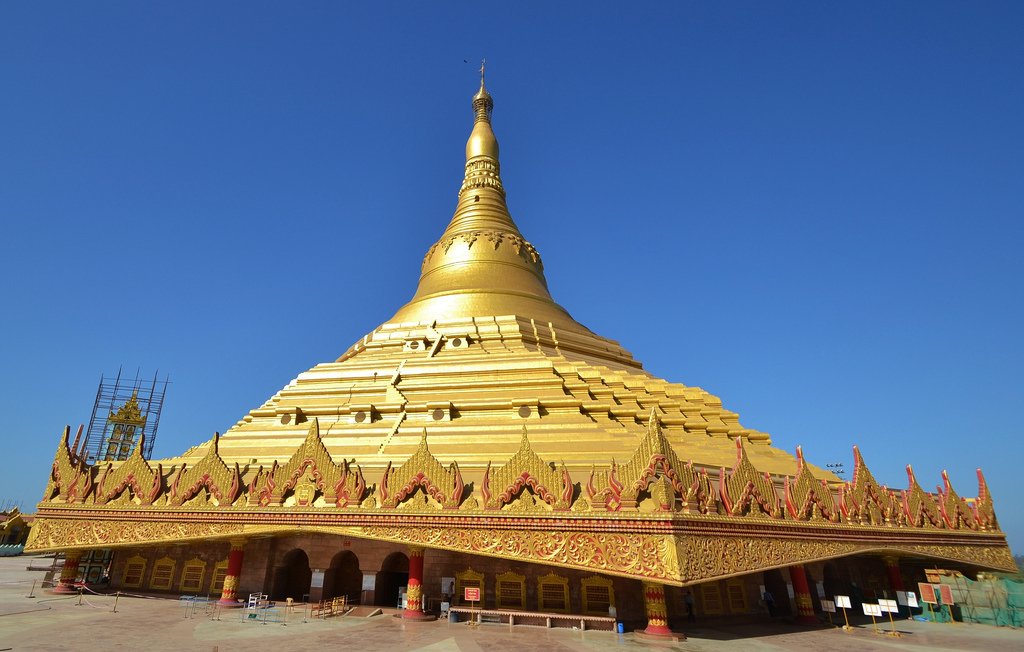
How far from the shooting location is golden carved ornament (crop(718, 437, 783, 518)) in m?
12.2

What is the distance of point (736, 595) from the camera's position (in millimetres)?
14164

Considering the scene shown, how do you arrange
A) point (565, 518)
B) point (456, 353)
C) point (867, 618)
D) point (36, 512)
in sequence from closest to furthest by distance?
point (565, 518), point (867, 618), point (36, 512), point (456, 353)

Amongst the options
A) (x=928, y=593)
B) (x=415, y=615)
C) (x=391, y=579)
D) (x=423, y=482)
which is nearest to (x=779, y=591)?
(x=928, y=593)

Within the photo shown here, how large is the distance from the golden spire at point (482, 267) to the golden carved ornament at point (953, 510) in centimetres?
1396

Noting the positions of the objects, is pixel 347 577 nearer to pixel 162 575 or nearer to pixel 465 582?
pixel 465 582

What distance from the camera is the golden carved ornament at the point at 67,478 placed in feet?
52.4

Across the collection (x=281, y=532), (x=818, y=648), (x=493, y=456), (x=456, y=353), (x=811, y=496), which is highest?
(x=456, y=353)

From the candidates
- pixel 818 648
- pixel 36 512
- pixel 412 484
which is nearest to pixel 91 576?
pixel 36 512

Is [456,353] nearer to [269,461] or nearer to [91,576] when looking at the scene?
[269,461]

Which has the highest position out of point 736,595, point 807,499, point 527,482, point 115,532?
point 527,482

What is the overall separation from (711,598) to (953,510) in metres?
8.42

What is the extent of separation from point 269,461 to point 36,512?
6.32 m

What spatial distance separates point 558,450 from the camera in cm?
1498

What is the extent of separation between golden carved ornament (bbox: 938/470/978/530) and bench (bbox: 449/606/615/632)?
11043mm
